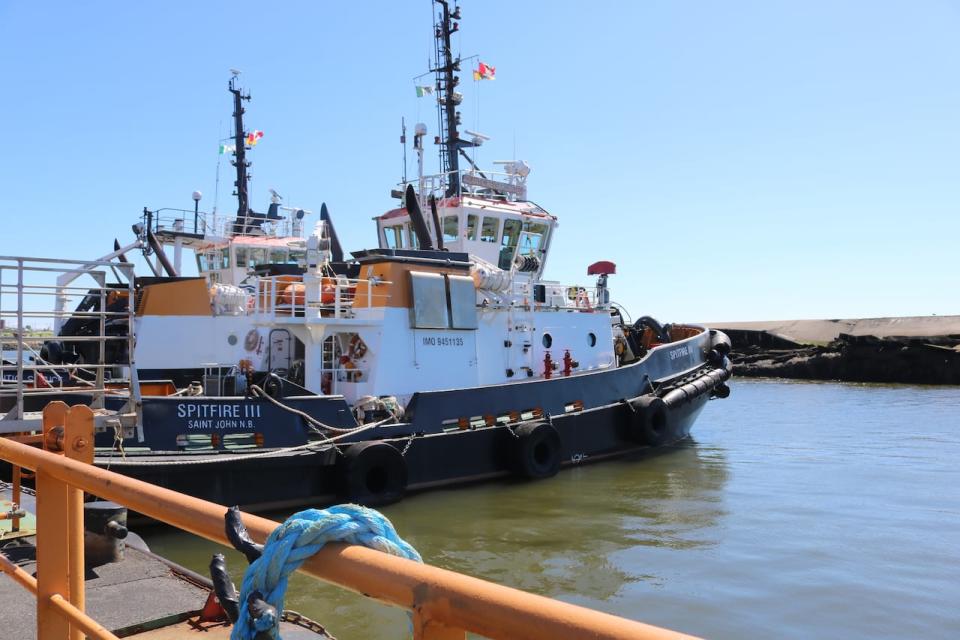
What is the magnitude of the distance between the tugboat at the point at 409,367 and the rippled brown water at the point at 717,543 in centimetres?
56

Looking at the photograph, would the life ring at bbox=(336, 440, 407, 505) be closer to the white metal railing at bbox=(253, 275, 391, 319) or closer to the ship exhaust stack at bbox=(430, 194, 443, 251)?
Answer: the white metal railing at bbox=(253, 275, 391, 319)

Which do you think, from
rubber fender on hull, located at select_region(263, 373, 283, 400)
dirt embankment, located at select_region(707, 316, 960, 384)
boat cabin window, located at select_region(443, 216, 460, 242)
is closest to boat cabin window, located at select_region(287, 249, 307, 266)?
boat cabin window, located at select_region(443, 216, 460, 242)

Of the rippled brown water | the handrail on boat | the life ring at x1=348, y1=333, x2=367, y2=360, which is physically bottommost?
the rippled brown water

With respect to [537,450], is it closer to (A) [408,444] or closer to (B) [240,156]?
(A) [408,444]

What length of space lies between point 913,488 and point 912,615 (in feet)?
16.3

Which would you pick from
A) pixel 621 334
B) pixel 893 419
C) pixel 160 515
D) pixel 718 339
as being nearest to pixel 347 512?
pixel 160 515

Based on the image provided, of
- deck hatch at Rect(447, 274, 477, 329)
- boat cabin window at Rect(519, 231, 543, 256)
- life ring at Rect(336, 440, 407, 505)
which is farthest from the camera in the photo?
boat cabin window at Rect(519, 231, 543, 256)

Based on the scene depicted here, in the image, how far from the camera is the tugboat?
8109 millimetres

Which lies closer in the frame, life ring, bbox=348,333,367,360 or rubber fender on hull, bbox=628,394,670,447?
life ring, bbox=348,333,367,360

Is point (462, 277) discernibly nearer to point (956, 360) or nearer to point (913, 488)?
point (913, 488)

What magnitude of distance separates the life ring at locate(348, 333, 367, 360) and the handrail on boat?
299 inches

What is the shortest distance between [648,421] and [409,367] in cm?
396

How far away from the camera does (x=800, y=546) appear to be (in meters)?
7.42

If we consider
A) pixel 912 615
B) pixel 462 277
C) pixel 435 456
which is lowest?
pixel 912 615
